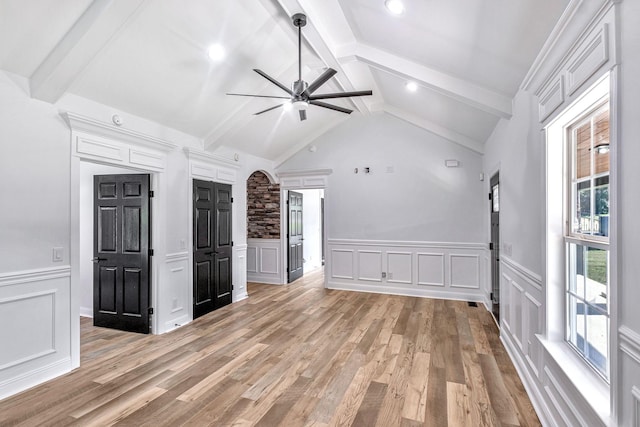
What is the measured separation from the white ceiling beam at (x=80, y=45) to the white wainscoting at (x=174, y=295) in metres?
2.21

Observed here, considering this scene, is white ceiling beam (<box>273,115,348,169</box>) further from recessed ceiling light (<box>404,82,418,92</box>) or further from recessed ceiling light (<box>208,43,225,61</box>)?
recessed ceiling light (<box>208,43,225,61</box>)

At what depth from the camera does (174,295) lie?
424 cm

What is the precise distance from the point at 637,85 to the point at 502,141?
2.64m

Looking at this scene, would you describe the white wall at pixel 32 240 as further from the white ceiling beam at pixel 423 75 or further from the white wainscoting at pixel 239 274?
the white ceiling beam at pixel 423 75

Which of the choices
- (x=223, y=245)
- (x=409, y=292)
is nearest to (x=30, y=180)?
(x=223, y=245)

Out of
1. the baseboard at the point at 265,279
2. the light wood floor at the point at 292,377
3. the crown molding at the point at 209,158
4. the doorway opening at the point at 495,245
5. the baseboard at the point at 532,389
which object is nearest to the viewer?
the baseboard at the point at 532,389

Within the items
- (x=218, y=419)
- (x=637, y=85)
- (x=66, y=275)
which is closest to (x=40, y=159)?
(x=66, y=275)

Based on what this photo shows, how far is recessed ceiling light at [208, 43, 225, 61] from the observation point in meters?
3.18

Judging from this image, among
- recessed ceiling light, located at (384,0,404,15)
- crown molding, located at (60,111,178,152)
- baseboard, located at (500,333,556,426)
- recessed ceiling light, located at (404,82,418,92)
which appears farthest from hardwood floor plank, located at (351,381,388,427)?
crown molding, located at (60,111,178,152)

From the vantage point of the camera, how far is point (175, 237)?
4.27 meters

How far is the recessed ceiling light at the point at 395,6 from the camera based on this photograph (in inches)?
97.3

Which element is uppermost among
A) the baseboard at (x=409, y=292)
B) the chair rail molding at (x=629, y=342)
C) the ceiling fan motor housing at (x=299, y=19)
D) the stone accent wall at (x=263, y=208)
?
the ceiling fan motor housing at (x=299, y=19)

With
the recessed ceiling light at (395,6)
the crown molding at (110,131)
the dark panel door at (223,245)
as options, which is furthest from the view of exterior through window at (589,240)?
the dark panel door at (223,245)

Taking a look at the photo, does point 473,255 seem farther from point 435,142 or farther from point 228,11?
point 228,11
